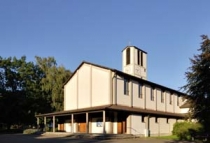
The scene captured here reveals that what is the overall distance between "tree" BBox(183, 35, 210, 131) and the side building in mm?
5049

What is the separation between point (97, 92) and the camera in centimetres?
3772

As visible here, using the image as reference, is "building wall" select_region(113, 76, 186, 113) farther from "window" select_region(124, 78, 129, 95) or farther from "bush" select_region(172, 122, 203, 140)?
"bush" select_region(172, 122, 203, 140)

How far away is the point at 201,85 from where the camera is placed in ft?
85.5

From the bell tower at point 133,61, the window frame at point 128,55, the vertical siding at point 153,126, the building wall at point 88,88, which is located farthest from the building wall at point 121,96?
the window frame at point 128,55

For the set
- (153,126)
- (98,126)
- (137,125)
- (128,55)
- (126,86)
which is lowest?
(153,126)

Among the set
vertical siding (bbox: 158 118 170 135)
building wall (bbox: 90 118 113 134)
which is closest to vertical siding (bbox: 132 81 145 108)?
vertical siding (bbox: 158 118 170 135)

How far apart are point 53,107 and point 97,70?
2135 centimetres

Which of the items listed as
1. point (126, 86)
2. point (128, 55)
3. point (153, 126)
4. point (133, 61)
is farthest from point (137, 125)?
point (128, 55)

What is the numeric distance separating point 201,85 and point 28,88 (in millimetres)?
40161

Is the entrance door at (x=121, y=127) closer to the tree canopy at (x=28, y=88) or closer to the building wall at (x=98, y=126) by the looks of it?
the building wall at (x=98, y=126)

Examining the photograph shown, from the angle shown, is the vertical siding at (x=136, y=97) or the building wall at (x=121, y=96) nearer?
the building wall at (x=121, y=96)

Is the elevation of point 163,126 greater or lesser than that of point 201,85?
lesser

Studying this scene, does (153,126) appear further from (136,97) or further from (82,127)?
(82,127)

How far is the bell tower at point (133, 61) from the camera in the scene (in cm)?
4747
